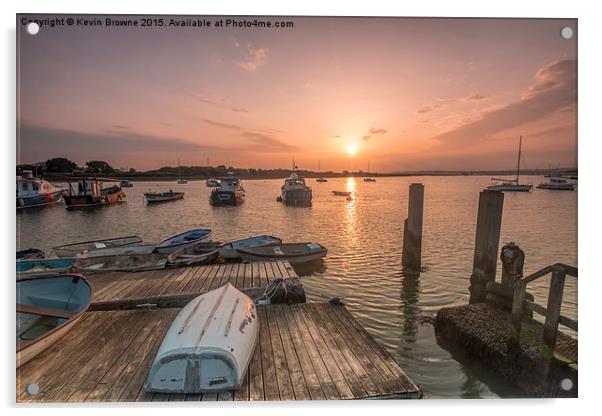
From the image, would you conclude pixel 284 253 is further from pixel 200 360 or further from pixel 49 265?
pixel 200 360

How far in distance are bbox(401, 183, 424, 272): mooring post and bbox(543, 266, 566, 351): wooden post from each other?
17.9 feet

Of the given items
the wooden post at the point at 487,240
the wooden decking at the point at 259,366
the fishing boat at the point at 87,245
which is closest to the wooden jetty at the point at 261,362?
the wooden decking at the point at 259,366

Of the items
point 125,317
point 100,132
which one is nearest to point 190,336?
point 125,317

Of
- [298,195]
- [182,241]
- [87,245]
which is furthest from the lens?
[298,195]

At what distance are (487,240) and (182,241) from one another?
8786 mm

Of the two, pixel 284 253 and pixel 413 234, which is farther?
pixel 284 253

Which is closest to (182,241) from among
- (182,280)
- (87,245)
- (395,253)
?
(87,245)

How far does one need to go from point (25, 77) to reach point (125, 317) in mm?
3383

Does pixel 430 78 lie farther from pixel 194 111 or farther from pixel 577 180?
pixel 194 111

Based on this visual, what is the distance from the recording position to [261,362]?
3586 millimetres

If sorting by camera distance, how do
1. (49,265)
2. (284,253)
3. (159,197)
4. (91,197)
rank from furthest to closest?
(159,197) → (91,197) → (284,253) → (49,265)

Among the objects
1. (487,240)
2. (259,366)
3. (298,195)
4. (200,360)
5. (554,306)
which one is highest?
(298,195)

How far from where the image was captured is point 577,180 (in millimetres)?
3717

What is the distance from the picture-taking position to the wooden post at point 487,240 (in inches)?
233
